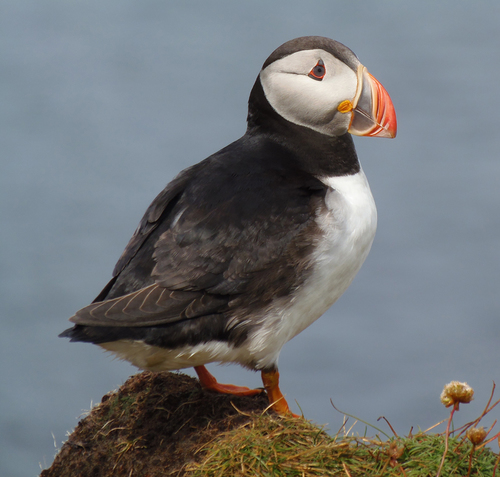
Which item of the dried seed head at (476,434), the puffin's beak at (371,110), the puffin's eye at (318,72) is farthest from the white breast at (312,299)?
the dried seed head at (476,434)

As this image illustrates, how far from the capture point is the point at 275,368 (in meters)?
3.84

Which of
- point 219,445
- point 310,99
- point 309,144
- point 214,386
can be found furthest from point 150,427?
point 310,99

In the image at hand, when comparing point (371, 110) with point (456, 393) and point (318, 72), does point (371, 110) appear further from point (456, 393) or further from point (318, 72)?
point (456, 393)

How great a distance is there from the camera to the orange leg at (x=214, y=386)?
4.07 metres

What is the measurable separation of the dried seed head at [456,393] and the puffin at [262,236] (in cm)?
96

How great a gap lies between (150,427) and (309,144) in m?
1.71

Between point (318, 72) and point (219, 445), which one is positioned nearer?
point (219, 445)

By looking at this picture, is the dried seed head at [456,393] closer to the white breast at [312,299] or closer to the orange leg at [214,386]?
the white breast at [312,299]

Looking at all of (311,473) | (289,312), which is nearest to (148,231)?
(289,312)

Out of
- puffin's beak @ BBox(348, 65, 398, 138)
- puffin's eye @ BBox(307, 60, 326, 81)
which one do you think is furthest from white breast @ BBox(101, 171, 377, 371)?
puffin's eye @ BBox(307, 60, 326, 81)

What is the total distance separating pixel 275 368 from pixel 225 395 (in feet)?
1.23

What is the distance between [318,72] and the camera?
12.5ft

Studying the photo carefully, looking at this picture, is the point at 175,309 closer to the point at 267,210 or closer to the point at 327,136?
the point at 267,210

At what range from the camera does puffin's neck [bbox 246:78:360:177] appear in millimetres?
3889
